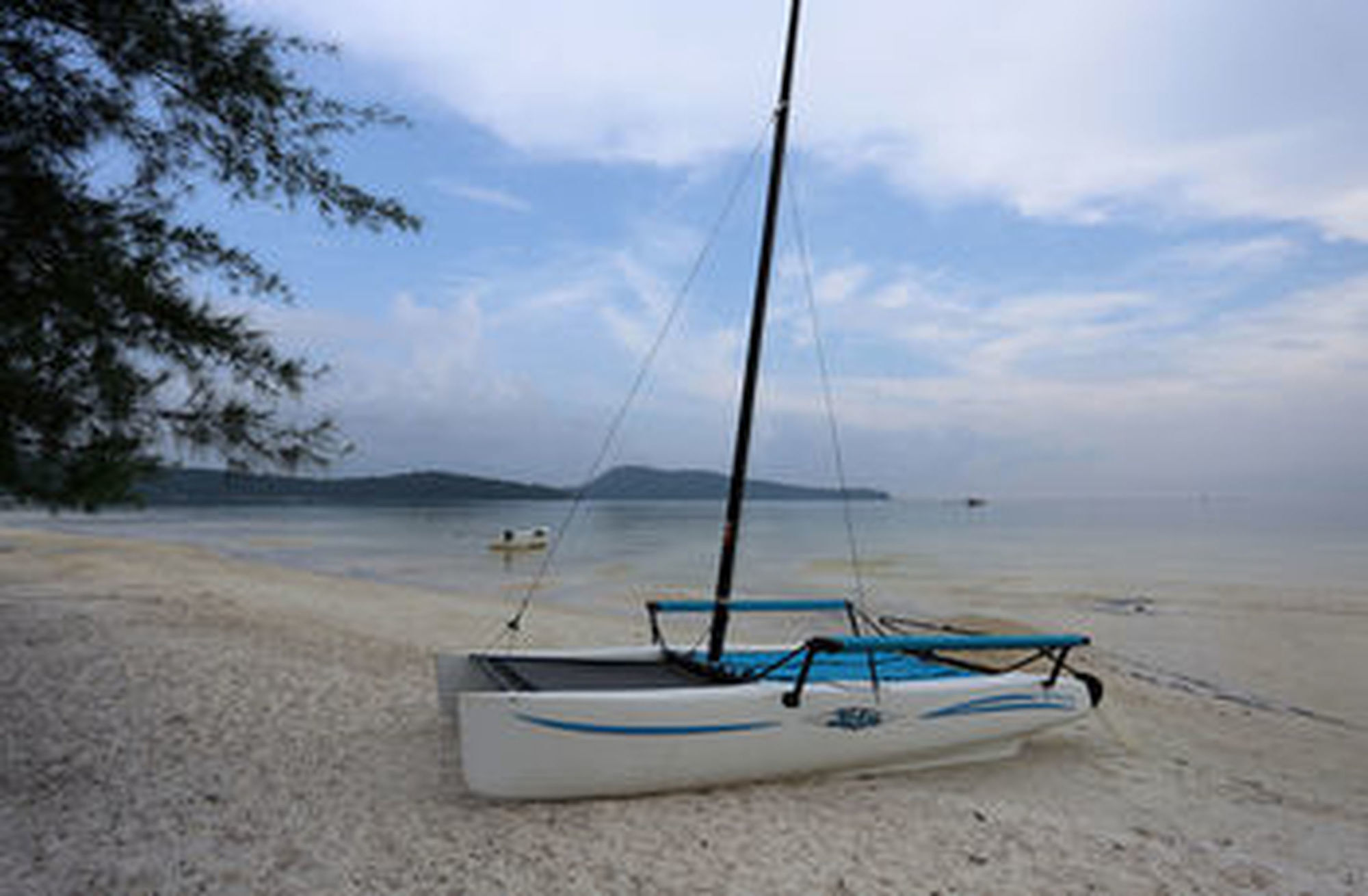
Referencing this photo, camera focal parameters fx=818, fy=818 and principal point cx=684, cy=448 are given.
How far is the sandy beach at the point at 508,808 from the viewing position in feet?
15.2

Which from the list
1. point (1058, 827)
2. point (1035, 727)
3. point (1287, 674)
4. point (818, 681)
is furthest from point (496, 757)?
point (1287, 674)

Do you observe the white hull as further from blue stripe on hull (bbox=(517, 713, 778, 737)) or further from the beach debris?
the beach debris

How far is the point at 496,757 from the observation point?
5477 millimetres

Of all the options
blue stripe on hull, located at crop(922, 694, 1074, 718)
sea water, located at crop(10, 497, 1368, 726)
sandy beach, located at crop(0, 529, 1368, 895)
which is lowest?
sea water, located at crop(10, 497, 1368, 726)

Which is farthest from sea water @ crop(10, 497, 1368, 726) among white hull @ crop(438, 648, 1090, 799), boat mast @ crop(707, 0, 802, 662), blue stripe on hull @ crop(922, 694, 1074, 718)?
blue stripe on hull @ crop(922, 694, 1074, 718)

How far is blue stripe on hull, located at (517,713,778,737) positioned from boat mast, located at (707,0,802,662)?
1.33 m

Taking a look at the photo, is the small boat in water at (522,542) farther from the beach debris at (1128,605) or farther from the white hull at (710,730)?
the white hull at (710,730)

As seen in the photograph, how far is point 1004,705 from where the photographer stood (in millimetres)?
7215

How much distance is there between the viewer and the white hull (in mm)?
5496

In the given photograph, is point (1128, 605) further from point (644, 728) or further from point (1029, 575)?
point (644, 728)

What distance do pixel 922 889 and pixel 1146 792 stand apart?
3.55m

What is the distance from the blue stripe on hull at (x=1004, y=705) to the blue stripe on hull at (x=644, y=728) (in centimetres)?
168

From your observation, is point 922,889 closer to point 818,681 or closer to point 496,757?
point 818,681

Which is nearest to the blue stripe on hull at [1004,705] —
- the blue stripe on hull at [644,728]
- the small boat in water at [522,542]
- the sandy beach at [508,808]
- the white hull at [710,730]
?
the white hull at [710,730]
